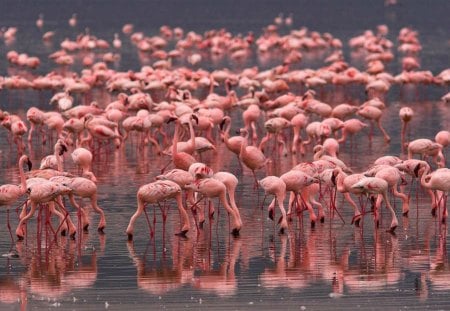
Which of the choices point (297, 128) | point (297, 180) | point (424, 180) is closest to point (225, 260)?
point (297, 180)

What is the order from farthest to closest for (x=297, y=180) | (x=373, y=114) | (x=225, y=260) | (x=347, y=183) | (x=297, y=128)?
(x=373, y=114) < (x=297, y=128) < (x=297, y=180) < (x=347, y=183) < (x=225, y=260)

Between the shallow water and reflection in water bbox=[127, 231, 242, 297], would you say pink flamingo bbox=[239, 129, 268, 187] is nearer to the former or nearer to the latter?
the shallow water

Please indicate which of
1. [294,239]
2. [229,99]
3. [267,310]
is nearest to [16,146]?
[229,99]

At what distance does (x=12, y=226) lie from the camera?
1856cm

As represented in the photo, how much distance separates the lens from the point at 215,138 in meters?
29.2

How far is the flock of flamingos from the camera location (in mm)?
17719

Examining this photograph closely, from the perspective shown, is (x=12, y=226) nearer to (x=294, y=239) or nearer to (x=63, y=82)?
(x=294, y=239)

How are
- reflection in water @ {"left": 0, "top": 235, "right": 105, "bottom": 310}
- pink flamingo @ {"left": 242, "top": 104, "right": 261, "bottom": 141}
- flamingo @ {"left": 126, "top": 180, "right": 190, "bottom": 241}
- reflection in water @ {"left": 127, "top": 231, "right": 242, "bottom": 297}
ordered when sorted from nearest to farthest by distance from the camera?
Result: 1. reflection in water @ {"left": 0, "top": 235, "right": 105, "bottom": 310}
2. reflection in water @ {"left": 127, "top": 231, "right": 242, "bottom": 297}
3. flamingo @ {"left": 126, "top": 180, "right": 190, "bottom": 241}
4. pink flamingo @ {"left": 242, "top": 104, "right": 261, "bottom": 141}

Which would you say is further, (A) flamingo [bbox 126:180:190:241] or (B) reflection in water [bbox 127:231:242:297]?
(A) flamingo [bbox 126:180:190:241]

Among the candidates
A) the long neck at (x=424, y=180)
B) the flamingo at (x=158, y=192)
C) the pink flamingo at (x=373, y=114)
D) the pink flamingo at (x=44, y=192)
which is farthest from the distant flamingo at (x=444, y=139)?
the pink flamingo at (x=44, y=192)

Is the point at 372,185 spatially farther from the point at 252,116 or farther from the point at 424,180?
Result: the point at 252,116

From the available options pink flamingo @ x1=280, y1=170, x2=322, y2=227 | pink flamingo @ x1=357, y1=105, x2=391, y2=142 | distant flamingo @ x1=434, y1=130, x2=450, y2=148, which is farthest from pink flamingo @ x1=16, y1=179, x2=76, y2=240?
pink flamingo @ x1=357, y1=105, x2=391, y2=142

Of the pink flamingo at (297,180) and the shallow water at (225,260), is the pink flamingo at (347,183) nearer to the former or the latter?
the shallow water at (225,260)

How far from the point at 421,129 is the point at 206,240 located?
1398 centimetres
